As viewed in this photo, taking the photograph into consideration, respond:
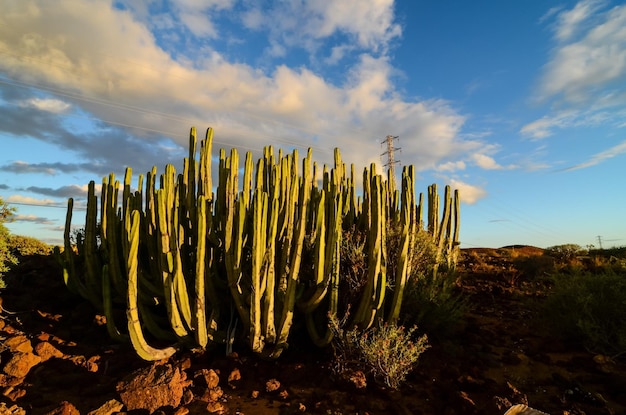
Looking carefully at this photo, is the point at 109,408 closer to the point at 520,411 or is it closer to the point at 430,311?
the point at 520,411

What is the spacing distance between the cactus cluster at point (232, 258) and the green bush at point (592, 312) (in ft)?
9.59

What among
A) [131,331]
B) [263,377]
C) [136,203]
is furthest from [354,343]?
[136,203]

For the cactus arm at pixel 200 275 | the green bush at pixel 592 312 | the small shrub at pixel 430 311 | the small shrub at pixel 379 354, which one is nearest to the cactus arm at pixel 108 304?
the cactus arm at pixel 200 275

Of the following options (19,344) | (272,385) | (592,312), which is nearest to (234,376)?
(272,385)

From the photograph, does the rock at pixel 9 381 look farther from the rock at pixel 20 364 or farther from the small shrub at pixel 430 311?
the small shrub at pixel 430 311

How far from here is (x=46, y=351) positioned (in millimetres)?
5242

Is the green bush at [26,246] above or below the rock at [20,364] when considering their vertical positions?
above

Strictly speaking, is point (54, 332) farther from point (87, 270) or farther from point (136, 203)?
point (136, 203)

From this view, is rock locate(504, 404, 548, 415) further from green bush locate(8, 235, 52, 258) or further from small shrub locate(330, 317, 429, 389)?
green bush locate(8, 235, 52, 258)

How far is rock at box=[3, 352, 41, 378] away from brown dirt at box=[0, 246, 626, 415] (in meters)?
0.01

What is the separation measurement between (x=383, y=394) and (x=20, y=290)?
291 inches

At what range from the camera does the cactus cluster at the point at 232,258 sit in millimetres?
4750

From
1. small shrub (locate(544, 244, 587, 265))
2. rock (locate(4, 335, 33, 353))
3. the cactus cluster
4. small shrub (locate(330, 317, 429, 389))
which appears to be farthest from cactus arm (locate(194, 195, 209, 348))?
small shrub (locate(544, 244, 587, 265))

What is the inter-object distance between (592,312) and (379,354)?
14.0 ft
